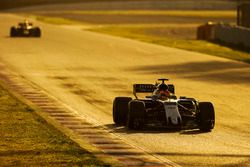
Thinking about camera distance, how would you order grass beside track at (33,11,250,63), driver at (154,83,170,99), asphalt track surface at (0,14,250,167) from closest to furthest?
1. asphalt track surface at (0,14,250,167)
2. driver at (154,83,170,99)
3. grass beside track at (33,11,250,63)

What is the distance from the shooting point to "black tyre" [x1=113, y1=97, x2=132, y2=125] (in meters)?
17.2

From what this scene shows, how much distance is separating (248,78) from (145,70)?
446 centimetres

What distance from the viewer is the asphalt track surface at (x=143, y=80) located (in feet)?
48.2

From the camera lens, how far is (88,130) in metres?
16.7

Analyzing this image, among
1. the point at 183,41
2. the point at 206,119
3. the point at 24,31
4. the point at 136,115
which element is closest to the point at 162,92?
the point at 136,115

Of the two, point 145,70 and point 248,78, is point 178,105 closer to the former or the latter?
point 248,78

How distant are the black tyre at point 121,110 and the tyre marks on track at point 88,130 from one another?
447 millimetres

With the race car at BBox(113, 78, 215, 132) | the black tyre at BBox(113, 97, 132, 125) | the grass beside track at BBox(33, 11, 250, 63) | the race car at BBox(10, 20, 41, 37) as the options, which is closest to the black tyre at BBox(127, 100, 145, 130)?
the race car at BBox(113, 78, 215, 132)

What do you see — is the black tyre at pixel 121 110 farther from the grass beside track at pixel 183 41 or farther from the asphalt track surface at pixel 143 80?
the grass beside track at pixel 183 41

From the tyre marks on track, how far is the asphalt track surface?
0.83 feet

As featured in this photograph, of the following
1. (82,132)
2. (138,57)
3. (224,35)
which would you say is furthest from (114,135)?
(224,35)

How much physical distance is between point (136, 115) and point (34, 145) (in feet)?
8.44

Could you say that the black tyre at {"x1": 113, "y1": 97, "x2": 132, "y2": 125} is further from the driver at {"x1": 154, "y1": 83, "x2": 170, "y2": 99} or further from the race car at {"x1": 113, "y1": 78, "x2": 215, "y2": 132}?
the driver at {"x1": 154, "y1": 83, "x2": 170, "y2": 99}

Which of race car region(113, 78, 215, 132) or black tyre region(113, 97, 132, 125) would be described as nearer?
race car region(113, 78, 215, 132)
